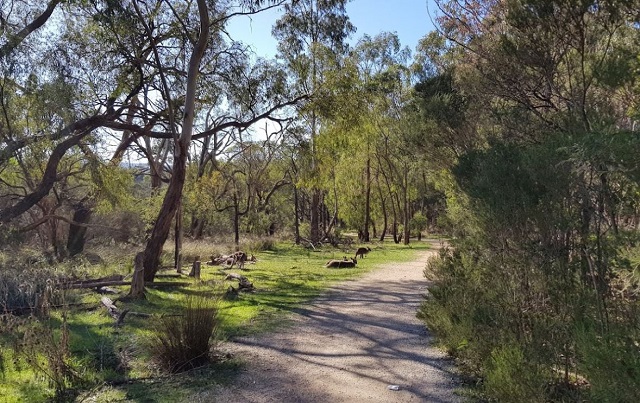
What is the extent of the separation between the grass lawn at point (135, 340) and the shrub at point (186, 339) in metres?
0.14

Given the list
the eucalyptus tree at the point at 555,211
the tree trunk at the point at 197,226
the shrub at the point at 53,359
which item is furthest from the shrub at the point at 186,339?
the tree trunk at the point at 197,226

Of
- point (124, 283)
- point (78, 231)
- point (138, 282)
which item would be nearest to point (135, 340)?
point (138, 282)

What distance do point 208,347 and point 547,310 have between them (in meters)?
3.78

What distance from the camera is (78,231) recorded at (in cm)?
2325

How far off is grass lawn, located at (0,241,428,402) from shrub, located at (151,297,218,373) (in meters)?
0.14

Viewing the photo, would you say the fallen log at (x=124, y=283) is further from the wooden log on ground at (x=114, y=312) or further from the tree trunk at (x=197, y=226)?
the tree trunk at (x=197, y=226)

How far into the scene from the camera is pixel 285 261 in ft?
65.5

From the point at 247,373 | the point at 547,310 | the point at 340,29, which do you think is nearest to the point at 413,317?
the point at 247,373

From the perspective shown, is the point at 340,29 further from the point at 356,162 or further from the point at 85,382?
the point at 85,382

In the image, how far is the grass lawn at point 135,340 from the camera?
5168 millimetres

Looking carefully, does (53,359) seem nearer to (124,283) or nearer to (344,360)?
(344,360)

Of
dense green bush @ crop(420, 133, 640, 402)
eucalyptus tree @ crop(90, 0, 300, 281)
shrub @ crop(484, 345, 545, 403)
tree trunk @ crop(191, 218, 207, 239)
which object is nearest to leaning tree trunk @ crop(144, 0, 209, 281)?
eucalyptus tree @ crop(90, 0, 300, 281)

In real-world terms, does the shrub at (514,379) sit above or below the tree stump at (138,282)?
below

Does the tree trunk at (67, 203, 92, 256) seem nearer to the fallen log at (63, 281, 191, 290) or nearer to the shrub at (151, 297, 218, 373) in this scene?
the fallen log at (63, 281, 191, 290)
